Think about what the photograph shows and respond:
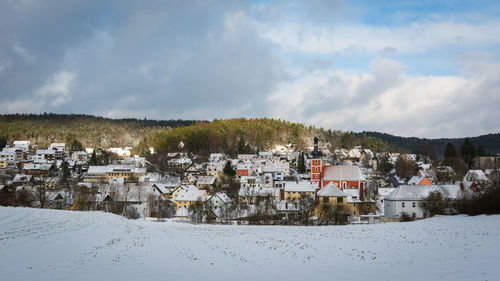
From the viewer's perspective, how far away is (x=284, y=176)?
114 meters

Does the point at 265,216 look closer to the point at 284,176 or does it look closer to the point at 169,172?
the point at 284,176

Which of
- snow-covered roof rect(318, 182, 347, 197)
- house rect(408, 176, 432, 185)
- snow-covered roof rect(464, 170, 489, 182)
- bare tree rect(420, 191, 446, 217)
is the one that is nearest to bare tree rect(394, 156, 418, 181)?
snow-covered roof rect(464, 170, 489, 182)

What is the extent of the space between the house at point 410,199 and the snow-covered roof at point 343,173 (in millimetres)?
18359

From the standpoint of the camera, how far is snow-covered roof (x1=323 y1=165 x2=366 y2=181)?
7488 centimetres

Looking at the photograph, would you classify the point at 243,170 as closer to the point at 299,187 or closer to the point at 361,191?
the point at 299,187

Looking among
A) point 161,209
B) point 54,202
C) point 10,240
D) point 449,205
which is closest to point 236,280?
point 10,240

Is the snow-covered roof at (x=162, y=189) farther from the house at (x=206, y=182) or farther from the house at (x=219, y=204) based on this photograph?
the house at (x=219, y=204)

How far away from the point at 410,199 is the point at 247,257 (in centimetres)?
4176

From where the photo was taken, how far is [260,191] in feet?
263

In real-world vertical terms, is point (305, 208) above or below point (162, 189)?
below

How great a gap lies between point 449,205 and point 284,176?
62868 mm

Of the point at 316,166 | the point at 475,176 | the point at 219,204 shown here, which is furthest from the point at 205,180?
the point at 475,176

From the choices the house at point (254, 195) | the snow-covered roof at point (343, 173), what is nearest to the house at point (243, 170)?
the house at point (254, 195)

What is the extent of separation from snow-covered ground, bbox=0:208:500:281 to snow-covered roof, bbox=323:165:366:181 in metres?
47.3
